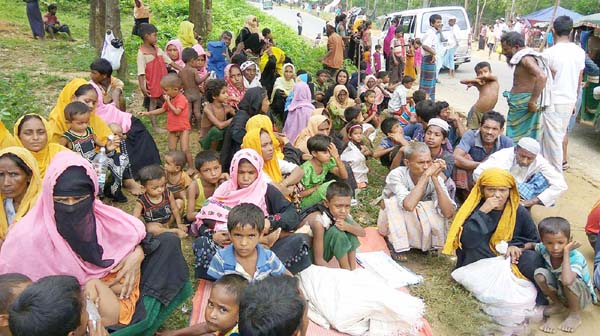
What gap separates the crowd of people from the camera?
246 centimetres

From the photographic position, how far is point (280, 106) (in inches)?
287

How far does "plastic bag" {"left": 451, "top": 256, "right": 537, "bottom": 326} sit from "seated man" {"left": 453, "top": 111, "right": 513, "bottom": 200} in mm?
1377

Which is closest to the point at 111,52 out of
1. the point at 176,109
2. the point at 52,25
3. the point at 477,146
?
the point at 176,109

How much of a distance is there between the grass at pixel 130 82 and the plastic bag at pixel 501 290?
0.33 ft

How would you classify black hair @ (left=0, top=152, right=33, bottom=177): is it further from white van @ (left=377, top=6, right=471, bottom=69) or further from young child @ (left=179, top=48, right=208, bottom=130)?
white van @ (left=377, top=6, right=471, bottom=69)

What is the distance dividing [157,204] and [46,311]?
84.7 inches

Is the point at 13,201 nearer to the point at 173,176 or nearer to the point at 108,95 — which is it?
the point at 173,176

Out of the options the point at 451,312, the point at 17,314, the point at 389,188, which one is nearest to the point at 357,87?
the point at 389,188

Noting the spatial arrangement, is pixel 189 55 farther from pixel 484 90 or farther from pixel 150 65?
pixel 484 90

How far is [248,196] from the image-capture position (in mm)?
3521

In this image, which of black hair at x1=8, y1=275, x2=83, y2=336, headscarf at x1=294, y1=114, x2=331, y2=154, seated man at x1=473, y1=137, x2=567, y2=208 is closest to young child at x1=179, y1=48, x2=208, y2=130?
headscarf at x1=294, y1=114, x2=331, y2=154

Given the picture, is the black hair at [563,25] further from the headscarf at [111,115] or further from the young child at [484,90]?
the headscarf at [111,115]

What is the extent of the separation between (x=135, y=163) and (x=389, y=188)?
101 inches

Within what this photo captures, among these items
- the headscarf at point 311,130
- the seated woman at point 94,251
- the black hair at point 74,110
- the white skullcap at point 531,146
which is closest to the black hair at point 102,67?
the black hair at point 74,110
